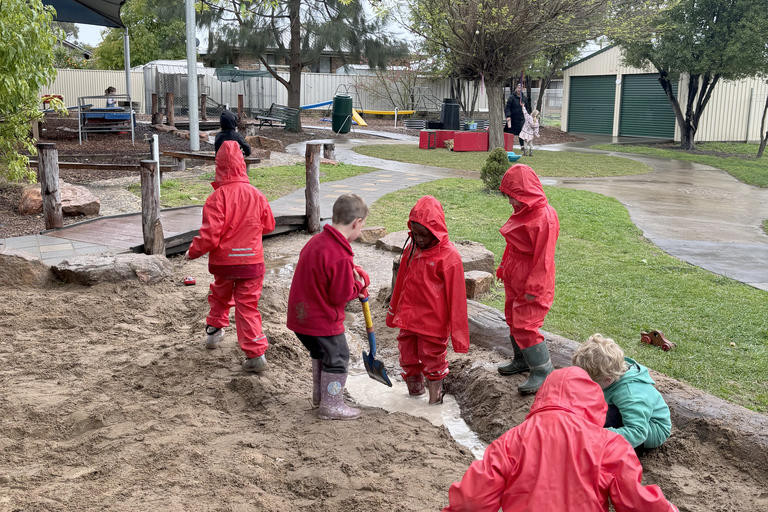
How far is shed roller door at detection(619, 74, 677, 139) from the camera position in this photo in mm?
30016

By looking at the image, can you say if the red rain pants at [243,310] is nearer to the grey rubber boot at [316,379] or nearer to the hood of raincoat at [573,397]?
the grey rubber boot at [316,379]

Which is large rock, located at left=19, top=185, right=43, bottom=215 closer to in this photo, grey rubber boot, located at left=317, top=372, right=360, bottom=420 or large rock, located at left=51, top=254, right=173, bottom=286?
large rock, located at left=51, top=254, right=173, bottom=286

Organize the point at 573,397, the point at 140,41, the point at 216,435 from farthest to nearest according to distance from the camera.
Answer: the point at 140,41 → the point at 216,435 → the point at 573,397

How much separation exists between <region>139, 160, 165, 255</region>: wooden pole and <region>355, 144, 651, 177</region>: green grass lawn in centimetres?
1140

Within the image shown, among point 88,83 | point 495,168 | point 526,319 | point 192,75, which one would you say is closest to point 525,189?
point 526,319

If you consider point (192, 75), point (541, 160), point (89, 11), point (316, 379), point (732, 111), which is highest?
point (89, 11)

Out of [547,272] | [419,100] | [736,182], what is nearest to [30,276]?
[547,272]

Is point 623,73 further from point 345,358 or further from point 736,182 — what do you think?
point 345,358

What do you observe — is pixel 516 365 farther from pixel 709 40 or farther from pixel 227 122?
pixel 709 40

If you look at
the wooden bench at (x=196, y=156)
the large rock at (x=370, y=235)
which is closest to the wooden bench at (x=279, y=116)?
the wooden bench at (x=196, y=156)

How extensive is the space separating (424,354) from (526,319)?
70cm

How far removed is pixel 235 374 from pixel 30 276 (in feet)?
10.1

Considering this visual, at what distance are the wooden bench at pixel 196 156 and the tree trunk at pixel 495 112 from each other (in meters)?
A: 7.04

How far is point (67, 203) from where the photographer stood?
10.3 meters
